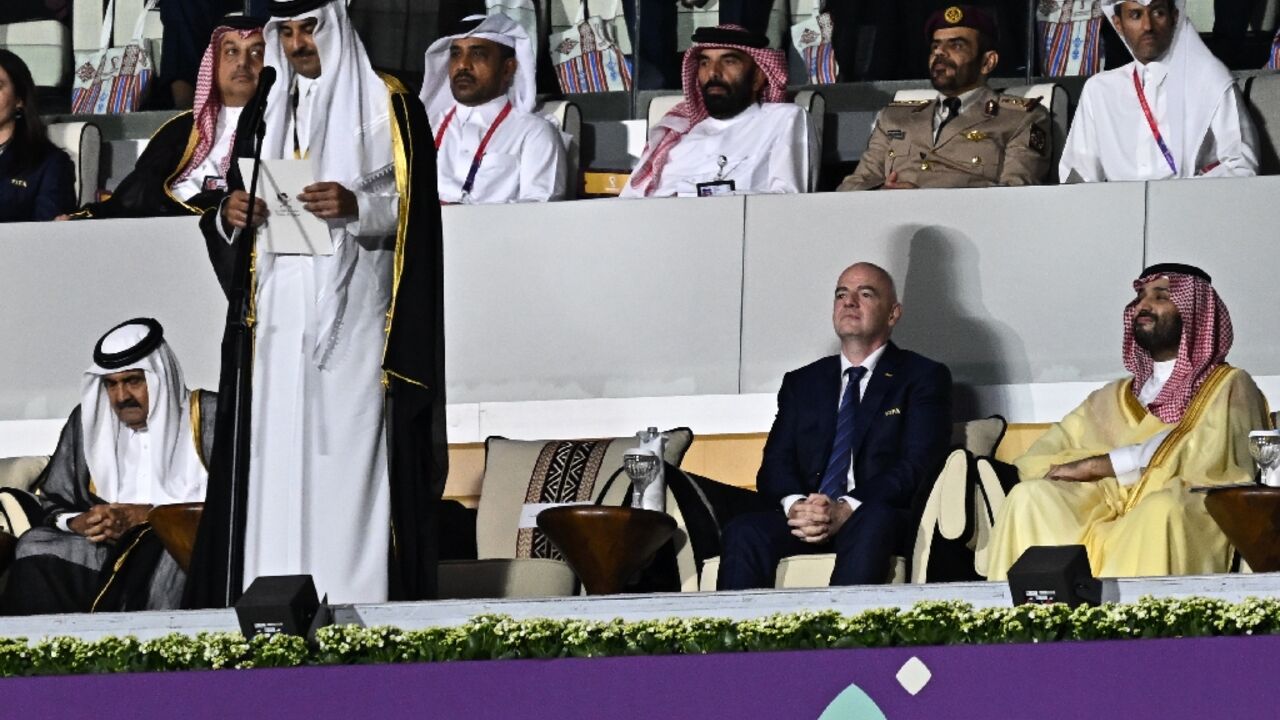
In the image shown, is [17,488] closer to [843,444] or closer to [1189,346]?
[843,444]

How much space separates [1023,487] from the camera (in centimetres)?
638

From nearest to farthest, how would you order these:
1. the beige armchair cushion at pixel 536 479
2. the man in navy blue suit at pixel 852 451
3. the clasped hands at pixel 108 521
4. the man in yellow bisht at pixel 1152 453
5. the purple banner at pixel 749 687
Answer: the purple banner at pixel 749 687, the man in yellow bisht at pixel 1152 453, the man in navy blue suit at pixel 852 451, the clasped hands at pixel 108 521, the beige armchair cushion at pixel 536 479

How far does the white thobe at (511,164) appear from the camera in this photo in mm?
8328

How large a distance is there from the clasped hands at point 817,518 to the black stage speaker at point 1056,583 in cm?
189

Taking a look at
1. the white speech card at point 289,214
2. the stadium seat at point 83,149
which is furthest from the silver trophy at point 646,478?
the stadium seat at point 83,149

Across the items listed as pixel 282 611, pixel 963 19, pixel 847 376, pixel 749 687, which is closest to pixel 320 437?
pixel 282 611

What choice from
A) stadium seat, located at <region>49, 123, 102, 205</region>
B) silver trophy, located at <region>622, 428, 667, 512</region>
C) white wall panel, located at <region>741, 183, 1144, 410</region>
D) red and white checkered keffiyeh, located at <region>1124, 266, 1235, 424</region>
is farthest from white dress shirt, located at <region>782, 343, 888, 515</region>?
stadium seat, located at <region>49, 123, 102, 205</region>

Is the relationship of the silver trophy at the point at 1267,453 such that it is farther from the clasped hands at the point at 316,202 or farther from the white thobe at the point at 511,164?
the white thobe at the point at 511,164

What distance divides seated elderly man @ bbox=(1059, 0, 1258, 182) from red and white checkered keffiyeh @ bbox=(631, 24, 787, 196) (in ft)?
2.98

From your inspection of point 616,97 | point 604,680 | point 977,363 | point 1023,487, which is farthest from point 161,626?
point 616,97

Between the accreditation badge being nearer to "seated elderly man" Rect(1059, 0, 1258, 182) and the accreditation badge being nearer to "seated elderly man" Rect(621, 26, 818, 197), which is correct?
"seated elderly man" Rect(621, 26, 818, 197)

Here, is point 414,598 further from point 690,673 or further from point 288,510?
point 690,673

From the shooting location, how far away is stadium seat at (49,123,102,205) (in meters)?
8.94

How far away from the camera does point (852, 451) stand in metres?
6.87
